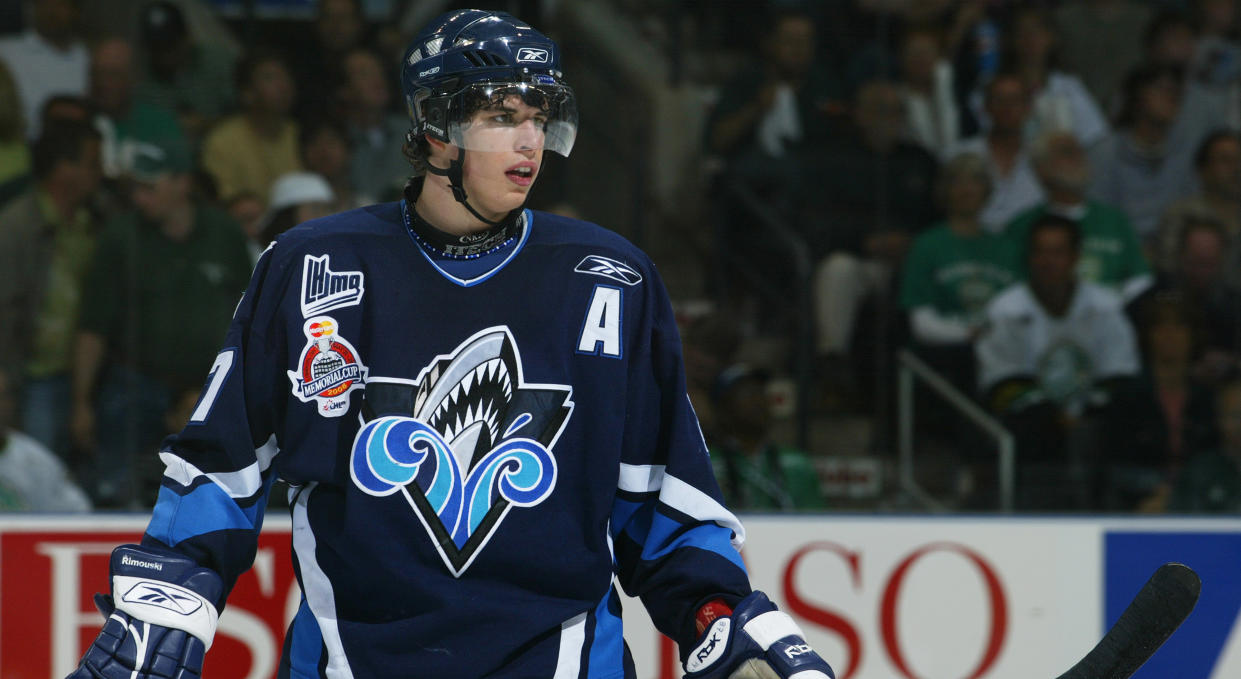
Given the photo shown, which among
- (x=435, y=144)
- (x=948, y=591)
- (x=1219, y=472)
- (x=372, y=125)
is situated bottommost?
(x=948, y=591)

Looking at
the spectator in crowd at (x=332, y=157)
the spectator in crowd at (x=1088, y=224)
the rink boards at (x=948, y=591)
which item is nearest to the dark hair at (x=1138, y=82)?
the spectator in crowd at (x=1088, y=224)

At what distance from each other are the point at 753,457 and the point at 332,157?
1.20m

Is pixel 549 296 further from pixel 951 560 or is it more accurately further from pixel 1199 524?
pixel 1199 524

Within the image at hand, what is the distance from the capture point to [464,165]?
62.2 inches

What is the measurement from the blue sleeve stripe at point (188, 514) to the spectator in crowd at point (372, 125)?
2.08 meters

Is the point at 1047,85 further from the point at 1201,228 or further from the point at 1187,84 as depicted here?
the point at 1201,228

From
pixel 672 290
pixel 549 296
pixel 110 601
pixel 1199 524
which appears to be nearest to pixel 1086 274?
pixel 1199 524

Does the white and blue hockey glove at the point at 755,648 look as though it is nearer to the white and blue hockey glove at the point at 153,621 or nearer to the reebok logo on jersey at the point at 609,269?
the reebok logo on jersey at the point at 609,269

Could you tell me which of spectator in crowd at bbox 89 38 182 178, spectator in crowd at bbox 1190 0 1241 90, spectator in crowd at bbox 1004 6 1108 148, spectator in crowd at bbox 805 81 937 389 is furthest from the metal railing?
spectator in crowd at bbox 89 38 182 178

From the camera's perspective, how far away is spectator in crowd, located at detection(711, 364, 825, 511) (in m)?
3.41

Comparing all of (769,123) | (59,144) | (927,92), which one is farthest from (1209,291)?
(59,144)

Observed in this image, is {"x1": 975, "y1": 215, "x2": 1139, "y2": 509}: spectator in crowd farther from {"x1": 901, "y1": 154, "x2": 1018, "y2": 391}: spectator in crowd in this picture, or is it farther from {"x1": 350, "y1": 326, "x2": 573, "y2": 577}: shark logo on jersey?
{"x1": 350, "y1": 326, "x2": 573, "y2": 577}: shark logo on jersey

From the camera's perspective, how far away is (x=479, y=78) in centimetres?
159

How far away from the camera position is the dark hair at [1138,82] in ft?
13.1
